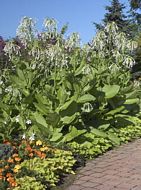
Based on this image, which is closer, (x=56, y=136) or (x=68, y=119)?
(x=56, y=136)

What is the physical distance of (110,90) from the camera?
25.3ft

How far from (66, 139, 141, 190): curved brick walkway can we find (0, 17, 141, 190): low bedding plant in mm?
244

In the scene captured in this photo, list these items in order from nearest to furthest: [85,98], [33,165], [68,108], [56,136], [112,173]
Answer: [33,165] < [112,173] < [56,136] < [68,108] < [85,98]

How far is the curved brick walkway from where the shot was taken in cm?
511

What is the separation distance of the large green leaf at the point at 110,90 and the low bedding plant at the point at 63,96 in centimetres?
1

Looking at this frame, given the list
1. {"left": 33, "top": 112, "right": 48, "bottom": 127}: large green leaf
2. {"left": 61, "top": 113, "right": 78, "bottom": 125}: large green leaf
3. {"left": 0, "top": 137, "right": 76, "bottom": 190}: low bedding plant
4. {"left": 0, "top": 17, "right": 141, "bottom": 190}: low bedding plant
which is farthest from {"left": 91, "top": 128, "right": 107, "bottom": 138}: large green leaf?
{"left": 0, "top": 137, "right": 76, "bottom": 190}: low bedding plant

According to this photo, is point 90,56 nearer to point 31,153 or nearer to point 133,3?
point 31,153

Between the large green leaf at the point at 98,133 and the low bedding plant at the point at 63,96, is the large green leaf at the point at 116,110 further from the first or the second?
the large green leaf at the point at 98,133

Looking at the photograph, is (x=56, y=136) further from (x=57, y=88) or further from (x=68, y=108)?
(x=57, y=88)

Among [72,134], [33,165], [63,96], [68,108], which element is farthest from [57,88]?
[33,165]

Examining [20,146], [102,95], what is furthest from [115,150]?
[20,146]

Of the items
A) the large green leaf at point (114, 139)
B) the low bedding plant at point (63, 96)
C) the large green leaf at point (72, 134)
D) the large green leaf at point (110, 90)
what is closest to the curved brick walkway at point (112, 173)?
the low bedding plant at point (63, 96)

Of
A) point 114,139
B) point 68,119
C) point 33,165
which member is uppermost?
point 68,119

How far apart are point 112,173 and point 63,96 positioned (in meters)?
1.70
